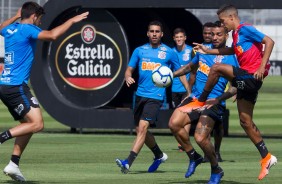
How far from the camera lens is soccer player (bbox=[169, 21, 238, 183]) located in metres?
13.3

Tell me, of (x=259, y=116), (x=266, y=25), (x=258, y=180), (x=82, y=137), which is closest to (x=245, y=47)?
(x=258, y=180)

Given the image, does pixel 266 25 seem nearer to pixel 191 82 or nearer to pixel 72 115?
pixel 72 115

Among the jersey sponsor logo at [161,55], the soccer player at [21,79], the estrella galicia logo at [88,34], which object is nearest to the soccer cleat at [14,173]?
the soccer player at [21,79]

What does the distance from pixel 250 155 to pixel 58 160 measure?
3427 millimetres

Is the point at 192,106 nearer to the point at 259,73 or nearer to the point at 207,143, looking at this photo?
the point at 207,143

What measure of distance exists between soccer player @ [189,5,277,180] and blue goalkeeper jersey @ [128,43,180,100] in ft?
7.42

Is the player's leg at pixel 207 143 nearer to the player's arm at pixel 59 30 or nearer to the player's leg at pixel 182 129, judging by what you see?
the player's leg at pixel 182 129

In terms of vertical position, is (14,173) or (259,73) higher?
(259,73)

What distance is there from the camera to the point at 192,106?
13.8 metres

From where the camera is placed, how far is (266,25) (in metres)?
54.2

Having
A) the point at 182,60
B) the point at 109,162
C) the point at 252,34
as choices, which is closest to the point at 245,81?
the point at 252,34

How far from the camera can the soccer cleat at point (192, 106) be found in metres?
13.5

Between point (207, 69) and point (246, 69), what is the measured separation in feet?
8.22

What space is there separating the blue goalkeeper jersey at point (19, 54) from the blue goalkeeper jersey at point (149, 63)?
2.81 meters
